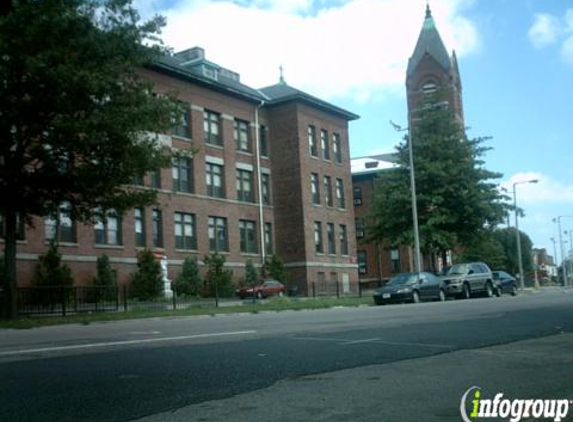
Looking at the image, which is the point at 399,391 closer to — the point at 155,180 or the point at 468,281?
the point at 468,281

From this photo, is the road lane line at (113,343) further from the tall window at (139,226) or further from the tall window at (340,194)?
the tall window at (340,194)

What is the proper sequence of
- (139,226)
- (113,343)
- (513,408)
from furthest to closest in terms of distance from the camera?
(139,226), (113,343), (513,408)

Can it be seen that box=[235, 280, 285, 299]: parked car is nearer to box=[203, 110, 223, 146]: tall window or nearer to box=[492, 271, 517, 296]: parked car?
box=[203, 110, 223, 146]: tall window

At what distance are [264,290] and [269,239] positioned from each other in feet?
27.1

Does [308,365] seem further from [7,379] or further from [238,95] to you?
[238,95]

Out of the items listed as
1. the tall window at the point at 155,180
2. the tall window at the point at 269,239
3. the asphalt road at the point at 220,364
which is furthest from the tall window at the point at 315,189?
the asphalt road at the point at 220,364

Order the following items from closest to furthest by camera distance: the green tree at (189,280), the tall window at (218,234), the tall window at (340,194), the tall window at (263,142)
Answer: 1. the green tree at (189,280)
2. the tall window at (218,234)
3. the tall window at (263,142)
4. the tall window at (340,194)

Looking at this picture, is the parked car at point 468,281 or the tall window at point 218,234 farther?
the tall window at point 218,234

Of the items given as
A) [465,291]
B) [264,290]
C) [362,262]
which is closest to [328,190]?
[264,290]

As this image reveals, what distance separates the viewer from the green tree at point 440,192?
40.2m

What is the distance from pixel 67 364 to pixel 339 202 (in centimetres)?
4691

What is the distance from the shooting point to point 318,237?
51875mm

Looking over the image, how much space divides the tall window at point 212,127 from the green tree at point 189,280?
8327mm

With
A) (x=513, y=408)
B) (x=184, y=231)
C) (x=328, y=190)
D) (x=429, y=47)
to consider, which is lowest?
(x=513, y=408)
